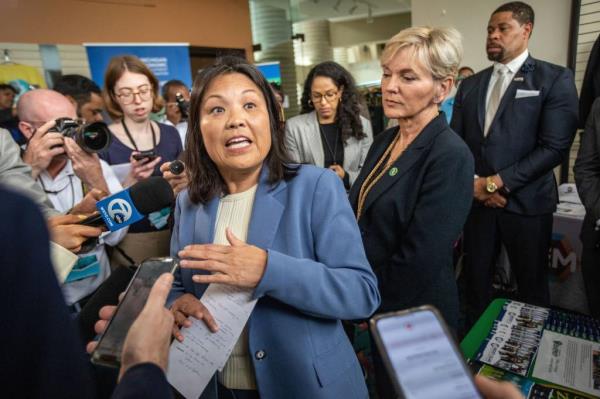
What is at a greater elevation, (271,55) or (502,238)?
(271,55)

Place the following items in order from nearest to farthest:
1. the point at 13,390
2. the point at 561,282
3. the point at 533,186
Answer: the point at 13,390
the point at 533,186
the point at 561,282

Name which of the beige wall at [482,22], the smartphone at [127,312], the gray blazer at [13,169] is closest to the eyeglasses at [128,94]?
the gray blazer at [13,169]

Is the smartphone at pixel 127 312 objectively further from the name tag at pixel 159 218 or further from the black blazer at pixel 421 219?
the name tag at pixel 159 218

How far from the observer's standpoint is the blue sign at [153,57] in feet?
17.5

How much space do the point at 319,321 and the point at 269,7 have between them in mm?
A: 9001

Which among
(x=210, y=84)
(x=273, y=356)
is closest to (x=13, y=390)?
(x=273, y=356)

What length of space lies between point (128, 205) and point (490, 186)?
2058mm

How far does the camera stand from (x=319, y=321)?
43.3 inches

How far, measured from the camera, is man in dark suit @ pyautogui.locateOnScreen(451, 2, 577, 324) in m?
2.30

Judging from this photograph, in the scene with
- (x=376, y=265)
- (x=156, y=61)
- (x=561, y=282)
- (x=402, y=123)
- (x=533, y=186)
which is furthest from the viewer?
(x=156, y=61)

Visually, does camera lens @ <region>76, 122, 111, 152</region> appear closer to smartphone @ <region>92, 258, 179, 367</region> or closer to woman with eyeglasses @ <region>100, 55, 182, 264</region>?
woman with eyeglasses @ <region>100, 55, 182, 264</region>

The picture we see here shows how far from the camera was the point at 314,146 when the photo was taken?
2898 millimetres

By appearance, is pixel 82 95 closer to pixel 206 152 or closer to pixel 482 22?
pixel 206 152

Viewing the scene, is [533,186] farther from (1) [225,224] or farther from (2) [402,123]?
(1) [225,224]
